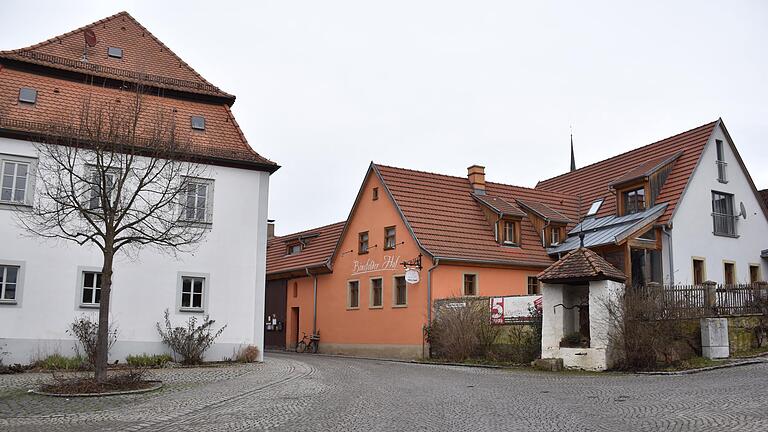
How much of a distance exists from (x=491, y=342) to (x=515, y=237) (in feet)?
30.3

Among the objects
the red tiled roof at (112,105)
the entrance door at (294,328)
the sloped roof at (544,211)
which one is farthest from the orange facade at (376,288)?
the red tiled roof at (112,105)

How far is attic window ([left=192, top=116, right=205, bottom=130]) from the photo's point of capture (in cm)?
2420

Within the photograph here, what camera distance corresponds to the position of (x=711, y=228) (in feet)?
99.9

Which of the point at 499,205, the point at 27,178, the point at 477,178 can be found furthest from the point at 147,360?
the point at 477,178

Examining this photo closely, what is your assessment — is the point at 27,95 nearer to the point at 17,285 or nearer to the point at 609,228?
the point at 17,285

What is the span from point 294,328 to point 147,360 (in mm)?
17452

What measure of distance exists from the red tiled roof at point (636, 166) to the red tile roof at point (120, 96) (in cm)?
1635

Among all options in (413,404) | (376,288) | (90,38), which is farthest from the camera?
(376,288)

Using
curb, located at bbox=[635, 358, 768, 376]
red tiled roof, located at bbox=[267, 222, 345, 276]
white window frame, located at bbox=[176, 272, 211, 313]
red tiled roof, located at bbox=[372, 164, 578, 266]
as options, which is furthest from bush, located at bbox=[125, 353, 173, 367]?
red tiled roof, located at bbox=[267, 222, 345, 276]

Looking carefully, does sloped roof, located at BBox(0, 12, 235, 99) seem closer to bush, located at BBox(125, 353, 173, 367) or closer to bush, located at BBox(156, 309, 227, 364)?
bush, located at BBox(156, 309, 227, 364)

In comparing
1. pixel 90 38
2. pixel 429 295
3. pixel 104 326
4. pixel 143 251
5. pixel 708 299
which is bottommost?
pixel 104 326

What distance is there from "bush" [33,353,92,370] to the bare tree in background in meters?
2.98

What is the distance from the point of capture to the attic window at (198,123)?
79.4ft

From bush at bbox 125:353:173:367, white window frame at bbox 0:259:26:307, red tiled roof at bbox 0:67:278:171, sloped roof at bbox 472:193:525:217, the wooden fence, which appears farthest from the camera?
sloped roof at bbox 472:193:525:217
